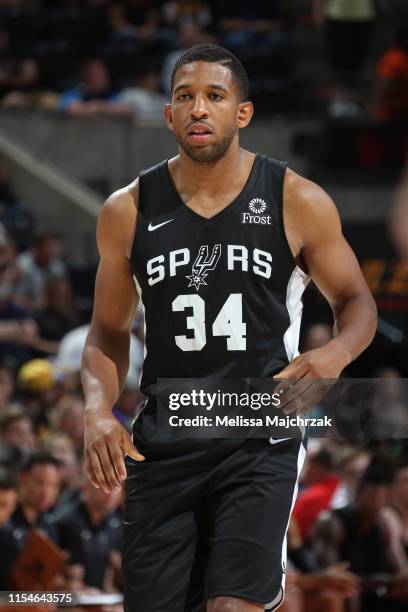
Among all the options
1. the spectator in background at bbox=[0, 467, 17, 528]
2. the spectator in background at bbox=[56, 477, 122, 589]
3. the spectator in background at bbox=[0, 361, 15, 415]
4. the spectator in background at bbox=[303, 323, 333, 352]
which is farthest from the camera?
the spectator in background at bbox=[303, 323, 333, 352]

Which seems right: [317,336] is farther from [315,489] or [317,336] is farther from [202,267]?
[202,267]

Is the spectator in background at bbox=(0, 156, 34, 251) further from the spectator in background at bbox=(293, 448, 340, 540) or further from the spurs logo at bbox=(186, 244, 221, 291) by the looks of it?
the spurs logo at bbox=(186, 244, 221, 291)

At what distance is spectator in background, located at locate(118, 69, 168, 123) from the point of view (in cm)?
1355

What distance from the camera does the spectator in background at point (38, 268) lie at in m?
11.0

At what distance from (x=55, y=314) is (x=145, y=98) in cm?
409

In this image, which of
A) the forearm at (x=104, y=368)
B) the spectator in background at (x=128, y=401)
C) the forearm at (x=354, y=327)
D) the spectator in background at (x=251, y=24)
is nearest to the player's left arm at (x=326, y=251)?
the forearm at (x=354, y=327)

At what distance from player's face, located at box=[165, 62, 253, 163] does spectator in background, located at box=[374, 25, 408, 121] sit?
9.54 meters

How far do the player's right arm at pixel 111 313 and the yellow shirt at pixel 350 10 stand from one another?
1046cm

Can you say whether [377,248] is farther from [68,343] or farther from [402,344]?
[68,343]

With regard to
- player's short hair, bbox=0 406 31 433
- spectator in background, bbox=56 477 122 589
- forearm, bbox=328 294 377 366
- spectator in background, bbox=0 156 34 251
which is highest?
forearm, bbox=328 294 377 366

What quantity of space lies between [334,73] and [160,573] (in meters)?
11.7

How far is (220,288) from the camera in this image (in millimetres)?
4188

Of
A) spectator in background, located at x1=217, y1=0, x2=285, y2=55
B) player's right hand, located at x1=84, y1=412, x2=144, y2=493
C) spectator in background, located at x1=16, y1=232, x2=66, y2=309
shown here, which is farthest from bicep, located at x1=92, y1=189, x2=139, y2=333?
spectator in background, located at x1=217, y1=0, x2=285, y2=55

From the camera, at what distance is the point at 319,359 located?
3.89m
